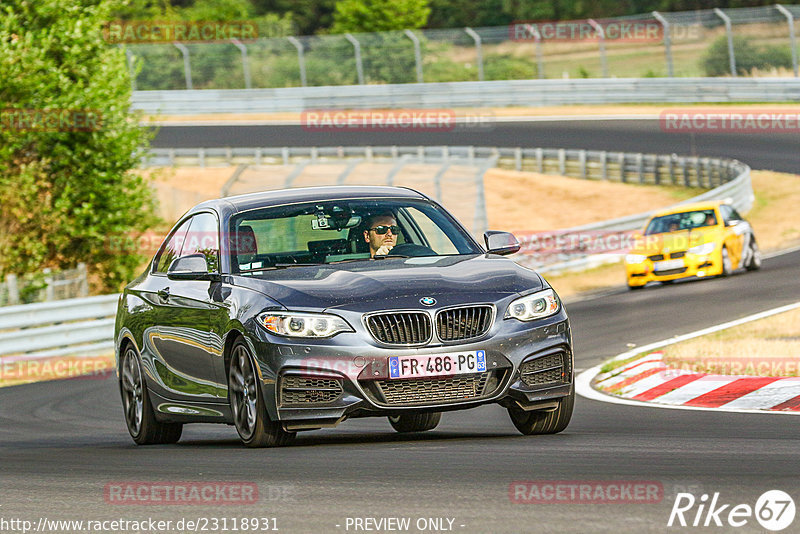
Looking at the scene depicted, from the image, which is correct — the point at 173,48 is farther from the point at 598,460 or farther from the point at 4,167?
the point at 598,460

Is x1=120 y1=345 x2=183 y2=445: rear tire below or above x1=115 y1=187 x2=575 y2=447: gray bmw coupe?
below

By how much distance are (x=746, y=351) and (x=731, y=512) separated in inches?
311

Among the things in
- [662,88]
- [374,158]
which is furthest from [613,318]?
[662,88]

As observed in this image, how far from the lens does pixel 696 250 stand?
23453 millimetres

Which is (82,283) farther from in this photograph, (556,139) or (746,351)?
(556,139)

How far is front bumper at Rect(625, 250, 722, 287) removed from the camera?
23.4 metres

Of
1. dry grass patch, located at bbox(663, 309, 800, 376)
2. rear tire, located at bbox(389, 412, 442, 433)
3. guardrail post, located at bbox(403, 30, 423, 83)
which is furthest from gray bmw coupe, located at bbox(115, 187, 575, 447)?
guardrail post, located at bbox(403, 30, 423, 83)

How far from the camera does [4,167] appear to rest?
2617 centimetres

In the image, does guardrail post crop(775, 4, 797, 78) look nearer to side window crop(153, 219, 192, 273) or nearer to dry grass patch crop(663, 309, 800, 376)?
dry grass patch crop(663, 309, 800, 376)

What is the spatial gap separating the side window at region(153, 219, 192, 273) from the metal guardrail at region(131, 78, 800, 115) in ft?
124

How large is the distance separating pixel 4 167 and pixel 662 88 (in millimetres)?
28927

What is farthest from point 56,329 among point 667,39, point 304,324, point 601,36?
point 667,39

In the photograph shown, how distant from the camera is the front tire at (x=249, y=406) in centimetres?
837

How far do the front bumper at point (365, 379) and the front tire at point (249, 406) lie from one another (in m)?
0.12
